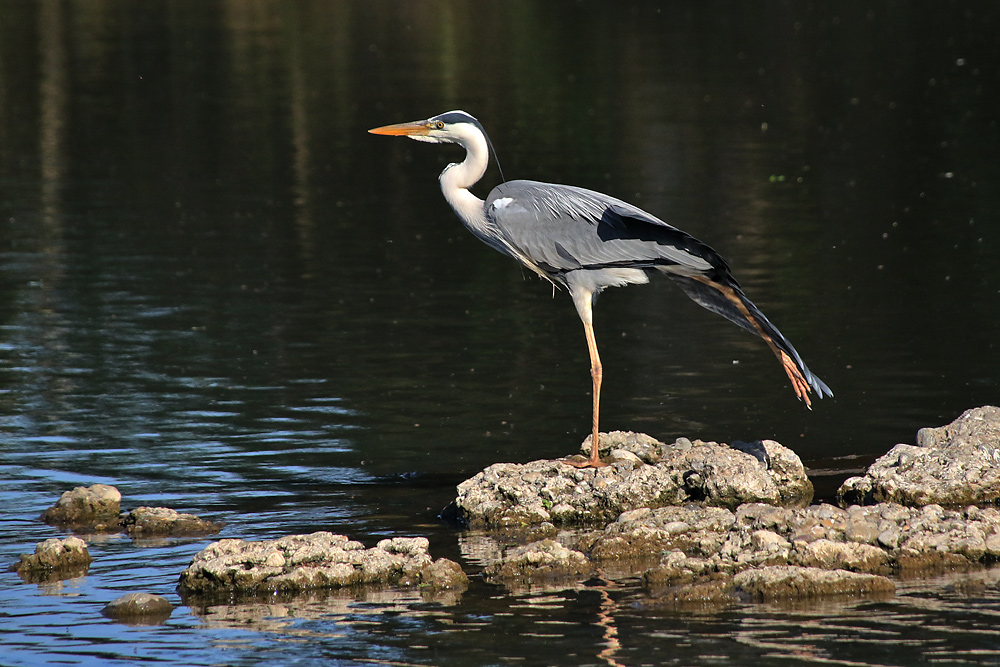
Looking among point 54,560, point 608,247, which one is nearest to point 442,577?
point 54,560

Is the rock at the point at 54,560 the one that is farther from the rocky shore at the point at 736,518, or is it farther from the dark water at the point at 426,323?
Result: the rocky shore at the point at 736,518

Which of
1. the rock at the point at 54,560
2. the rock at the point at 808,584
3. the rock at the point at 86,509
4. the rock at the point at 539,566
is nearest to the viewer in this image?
the rock at the point at 808,584

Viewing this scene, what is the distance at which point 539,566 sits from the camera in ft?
29.9

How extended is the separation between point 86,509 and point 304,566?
2263 millimetres

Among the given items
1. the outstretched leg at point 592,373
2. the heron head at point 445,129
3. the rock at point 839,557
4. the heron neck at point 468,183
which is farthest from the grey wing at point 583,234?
the rock at point 839,557

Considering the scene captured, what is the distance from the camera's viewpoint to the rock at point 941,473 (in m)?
10.2

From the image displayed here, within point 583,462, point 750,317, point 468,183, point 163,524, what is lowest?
point 163,524

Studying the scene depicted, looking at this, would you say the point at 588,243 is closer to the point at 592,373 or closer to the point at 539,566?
the point at 592,373

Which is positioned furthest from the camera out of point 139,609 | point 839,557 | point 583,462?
point 583,462

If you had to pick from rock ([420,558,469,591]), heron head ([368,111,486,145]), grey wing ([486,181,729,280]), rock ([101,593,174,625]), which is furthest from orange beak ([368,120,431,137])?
rock ([101,593,174,625])

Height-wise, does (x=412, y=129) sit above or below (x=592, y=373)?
above

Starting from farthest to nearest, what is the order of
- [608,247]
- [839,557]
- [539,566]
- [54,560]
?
[608,247], [54,560], [539,566], [839,557]

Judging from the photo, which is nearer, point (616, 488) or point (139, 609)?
point (139, 609)

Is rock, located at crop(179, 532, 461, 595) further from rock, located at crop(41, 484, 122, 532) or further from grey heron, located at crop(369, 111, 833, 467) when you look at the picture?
grey heron, located at crop(369, 111, 833, 467)
